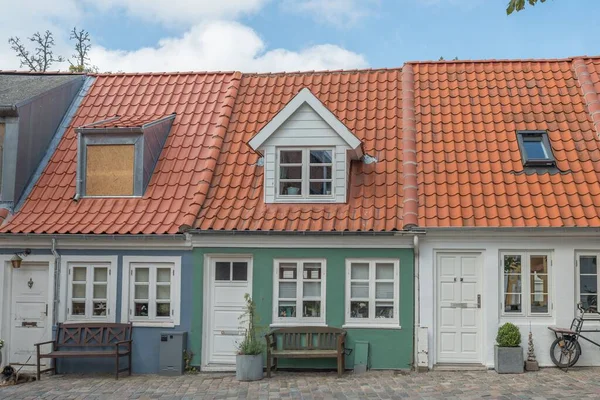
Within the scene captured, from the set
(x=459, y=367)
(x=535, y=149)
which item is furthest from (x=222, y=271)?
(x=535, y=149)

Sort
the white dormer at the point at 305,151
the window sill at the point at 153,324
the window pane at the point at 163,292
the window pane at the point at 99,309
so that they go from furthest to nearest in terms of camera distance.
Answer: the white dormer at the point at 305,151 → the window pane at the point at 99,309 → the window pane at the point at 163,292 → the window sill at the point at 153,324

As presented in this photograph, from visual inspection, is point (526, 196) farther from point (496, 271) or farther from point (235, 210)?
point (235, 210)

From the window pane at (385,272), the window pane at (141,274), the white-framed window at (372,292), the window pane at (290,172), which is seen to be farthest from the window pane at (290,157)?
the window pane at (141,274)

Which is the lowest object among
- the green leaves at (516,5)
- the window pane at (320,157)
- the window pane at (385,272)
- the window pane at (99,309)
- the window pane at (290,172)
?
the window pane at (99,309)

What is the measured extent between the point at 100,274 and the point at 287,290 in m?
3.85

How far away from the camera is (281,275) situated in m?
13.6

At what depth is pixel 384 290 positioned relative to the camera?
13.4 m

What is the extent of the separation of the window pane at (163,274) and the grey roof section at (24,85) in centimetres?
483

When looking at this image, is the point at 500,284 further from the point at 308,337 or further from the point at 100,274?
the point at 100,274

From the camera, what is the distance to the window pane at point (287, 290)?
534 inches

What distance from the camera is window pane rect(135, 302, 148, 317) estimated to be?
13.7 meters

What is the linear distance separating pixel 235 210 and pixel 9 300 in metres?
5.02

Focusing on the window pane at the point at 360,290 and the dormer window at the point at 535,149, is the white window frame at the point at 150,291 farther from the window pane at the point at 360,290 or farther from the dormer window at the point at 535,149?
the dormer window at the point at 535,149

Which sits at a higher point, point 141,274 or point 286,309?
point 141,274
